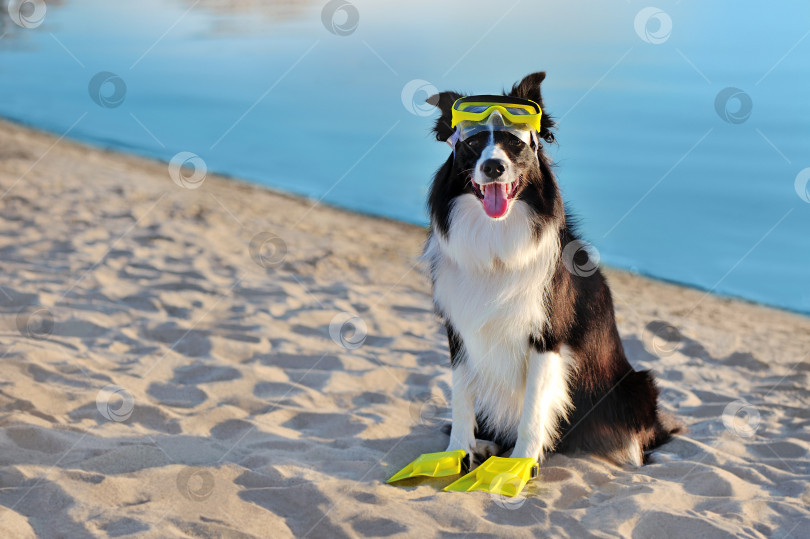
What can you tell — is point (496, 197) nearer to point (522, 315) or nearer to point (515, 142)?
point (515, 142)

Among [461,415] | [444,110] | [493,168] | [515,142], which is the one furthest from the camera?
[461,415]

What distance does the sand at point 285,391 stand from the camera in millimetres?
3008

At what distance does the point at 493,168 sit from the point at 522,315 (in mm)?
644

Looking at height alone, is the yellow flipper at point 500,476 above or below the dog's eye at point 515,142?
below

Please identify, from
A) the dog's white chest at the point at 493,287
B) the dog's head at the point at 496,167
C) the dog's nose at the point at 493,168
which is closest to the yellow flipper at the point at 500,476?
the dog's white chest at the point at 493,287

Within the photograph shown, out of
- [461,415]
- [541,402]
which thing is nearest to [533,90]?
[541,402]

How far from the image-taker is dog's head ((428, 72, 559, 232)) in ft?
10.0

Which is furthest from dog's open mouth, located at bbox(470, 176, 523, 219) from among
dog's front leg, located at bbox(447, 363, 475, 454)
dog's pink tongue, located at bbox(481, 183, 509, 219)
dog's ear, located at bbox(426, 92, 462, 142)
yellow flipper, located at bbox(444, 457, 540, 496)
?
yellow flipper, located at bbox(444, 457, 540, 496)

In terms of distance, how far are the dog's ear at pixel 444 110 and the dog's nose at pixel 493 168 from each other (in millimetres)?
385

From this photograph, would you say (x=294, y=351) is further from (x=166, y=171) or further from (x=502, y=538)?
(x=166, y=171)

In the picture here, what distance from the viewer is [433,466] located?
3414mm

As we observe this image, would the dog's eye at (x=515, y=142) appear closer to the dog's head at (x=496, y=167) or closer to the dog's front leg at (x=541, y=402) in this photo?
the dog's head at (x=496, y=167)

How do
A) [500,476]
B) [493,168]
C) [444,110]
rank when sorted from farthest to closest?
[444,110] < [500,476] < [493,168]

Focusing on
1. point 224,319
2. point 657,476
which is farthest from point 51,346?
point 657,476
